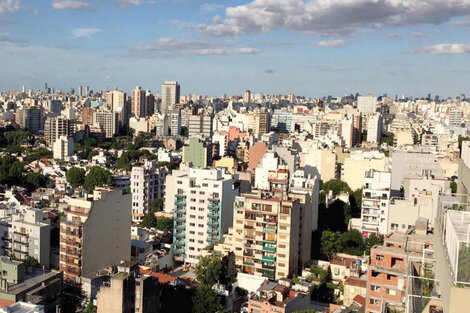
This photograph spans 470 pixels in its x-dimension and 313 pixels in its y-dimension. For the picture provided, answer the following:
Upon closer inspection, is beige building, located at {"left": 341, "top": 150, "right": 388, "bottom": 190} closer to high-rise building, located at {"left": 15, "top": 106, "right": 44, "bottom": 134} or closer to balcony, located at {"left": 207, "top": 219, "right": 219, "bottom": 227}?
balcony, located at {"left": 207, "top": 219, "right": 219, "bottom": 227}

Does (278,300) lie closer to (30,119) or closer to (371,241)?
(371,241)

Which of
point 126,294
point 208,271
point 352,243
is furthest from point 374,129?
point 126,294

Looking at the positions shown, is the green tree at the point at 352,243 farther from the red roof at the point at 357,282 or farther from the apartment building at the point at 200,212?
the red roof at the point at 357,282

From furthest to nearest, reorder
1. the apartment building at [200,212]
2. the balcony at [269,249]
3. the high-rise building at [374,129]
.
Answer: the high-rise building at [374,129]
the apartment building at [200,212]
the balcony at [269,249]

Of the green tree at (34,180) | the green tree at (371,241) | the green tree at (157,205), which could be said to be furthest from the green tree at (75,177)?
the green tree at (371,241)

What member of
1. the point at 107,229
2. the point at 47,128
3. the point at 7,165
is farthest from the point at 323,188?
the point at 47,128

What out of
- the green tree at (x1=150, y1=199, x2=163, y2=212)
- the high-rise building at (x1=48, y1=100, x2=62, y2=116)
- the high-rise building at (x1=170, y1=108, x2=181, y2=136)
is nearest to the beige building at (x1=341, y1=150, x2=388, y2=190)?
the green tree at (x1=150, y1=199, x2=163, y2=212)
